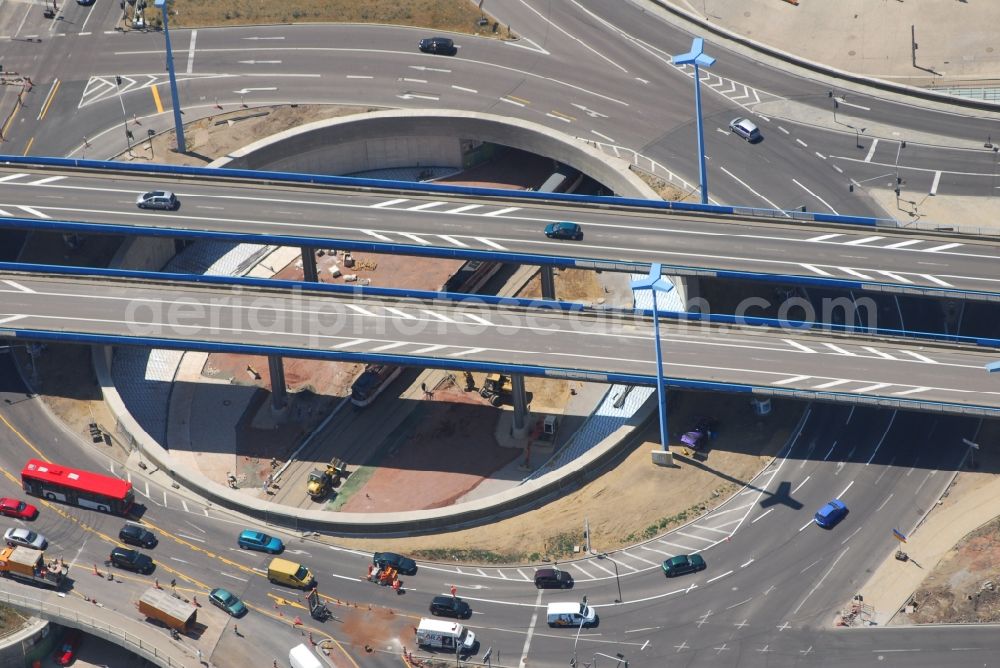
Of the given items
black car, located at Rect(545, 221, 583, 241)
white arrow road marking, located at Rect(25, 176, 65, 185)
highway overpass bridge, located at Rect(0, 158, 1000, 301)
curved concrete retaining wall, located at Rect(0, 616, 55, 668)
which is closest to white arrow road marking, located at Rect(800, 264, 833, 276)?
highway overpass bridge, located at Rect(0, 158, 1000, 301)

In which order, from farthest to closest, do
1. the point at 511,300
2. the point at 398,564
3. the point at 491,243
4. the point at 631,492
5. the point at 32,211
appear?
the point at 32,211 → the point at 491,243 → the point at 511,300 → the point at 631,492 → the point at 398,564

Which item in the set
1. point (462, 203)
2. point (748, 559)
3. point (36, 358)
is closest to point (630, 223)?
point (462, 203)

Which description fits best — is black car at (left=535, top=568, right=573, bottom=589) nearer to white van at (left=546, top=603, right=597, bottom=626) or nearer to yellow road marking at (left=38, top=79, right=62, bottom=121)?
white van at (left=546, top=603, right=597, bottom=626)

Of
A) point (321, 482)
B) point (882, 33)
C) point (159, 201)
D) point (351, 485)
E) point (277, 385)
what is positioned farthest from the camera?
point (882, 33)

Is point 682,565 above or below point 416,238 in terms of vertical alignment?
below

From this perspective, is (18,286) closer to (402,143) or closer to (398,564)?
(402,143)

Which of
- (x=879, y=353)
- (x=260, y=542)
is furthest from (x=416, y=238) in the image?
(x=879, y=353)
